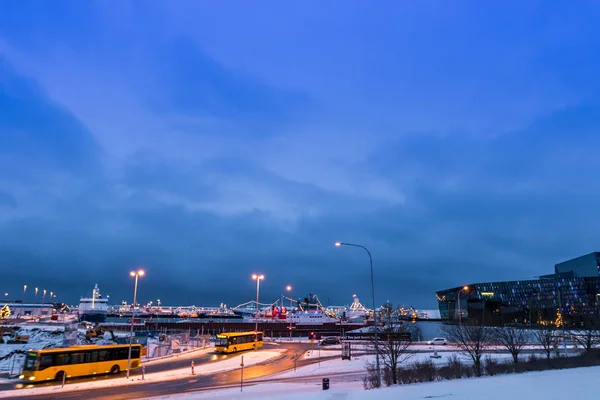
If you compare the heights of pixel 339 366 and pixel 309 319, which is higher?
pixel 309 319

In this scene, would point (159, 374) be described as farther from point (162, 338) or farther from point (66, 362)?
point (162, 338)

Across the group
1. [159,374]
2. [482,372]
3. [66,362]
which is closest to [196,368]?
[159,374]

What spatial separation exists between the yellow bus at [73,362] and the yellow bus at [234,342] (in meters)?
15.3

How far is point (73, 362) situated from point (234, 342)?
23252 millimetres

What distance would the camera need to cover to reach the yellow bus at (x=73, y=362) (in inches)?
1342

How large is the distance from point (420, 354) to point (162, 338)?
47.2 meters

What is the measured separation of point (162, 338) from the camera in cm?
7350

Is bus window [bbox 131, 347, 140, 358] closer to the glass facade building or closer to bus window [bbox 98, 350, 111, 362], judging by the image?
bus window [bbox 98, 350, 111, 362]

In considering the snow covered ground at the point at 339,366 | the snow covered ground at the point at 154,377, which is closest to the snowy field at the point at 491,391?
the snow covered ground at the point at 154,377

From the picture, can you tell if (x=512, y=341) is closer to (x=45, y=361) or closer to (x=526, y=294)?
(x=45, y=361)

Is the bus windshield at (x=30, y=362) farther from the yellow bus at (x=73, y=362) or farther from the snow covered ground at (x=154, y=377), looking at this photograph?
the snow covered ground at (x=154, y=377)

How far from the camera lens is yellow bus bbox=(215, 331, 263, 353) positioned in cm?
5431

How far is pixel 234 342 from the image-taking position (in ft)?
182

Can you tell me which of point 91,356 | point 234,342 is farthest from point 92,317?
point 91,356
